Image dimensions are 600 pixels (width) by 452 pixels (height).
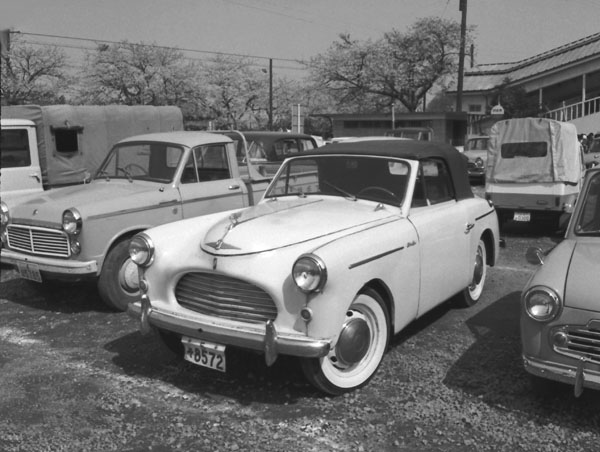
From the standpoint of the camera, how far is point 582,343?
11.1ft

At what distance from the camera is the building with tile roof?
3169 cm

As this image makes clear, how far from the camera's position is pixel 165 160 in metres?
6.97

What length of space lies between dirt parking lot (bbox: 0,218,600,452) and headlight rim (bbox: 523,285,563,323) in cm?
65

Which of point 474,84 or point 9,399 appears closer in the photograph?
point 9,399

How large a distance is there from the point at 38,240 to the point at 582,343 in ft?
16.5

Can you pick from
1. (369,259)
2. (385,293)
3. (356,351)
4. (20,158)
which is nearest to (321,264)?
(369,259)

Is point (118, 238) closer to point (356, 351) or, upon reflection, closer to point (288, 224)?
point (288, 224)

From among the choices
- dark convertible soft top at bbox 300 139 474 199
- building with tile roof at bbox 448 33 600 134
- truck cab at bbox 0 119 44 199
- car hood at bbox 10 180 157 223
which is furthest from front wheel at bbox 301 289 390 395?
building with tile roof at bbox 448 33 600 134

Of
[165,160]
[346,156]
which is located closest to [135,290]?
[165,160]

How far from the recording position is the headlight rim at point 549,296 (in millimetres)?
3439

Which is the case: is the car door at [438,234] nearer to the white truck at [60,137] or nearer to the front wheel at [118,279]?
the front wheel at [118,279]

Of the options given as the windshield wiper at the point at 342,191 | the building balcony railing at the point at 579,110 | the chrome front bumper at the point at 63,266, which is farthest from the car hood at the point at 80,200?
the building balcony railing at the point at 579,110

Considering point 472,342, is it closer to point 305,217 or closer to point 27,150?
point 305,217

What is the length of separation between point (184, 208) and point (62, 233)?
4.50 feet
